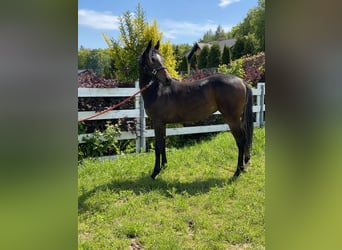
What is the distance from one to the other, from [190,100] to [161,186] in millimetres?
1115

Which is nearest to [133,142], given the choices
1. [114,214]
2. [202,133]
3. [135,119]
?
[135,119]

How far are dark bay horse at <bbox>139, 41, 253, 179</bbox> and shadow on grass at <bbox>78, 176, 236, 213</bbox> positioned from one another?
0.18 meters

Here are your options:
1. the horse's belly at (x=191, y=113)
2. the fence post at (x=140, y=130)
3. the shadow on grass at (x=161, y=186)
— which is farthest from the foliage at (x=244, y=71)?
the shadow on grass at (x=161, y=186)

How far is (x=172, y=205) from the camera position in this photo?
276 centimetres

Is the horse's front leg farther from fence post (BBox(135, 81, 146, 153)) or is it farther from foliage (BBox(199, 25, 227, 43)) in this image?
foliage (BBox(199, 25, 227, 43))

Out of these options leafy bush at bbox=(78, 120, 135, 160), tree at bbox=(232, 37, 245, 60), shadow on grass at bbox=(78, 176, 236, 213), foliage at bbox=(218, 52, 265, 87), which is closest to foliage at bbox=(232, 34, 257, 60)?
tree at bbox=(232, 37, 245, 60)

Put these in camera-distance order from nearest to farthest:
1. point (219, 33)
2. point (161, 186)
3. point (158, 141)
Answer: point (161, 186), point (158, 141), point (219, 33)

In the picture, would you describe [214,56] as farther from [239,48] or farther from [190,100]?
[190,100]

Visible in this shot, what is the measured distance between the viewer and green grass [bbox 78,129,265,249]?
2088 millimetres

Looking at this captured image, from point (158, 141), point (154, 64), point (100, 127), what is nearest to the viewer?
point (154, 64)

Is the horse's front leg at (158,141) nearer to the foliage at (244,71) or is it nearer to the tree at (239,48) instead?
the foliage at (244,71)

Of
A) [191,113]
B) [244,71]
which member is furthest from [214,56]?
[191,113]
